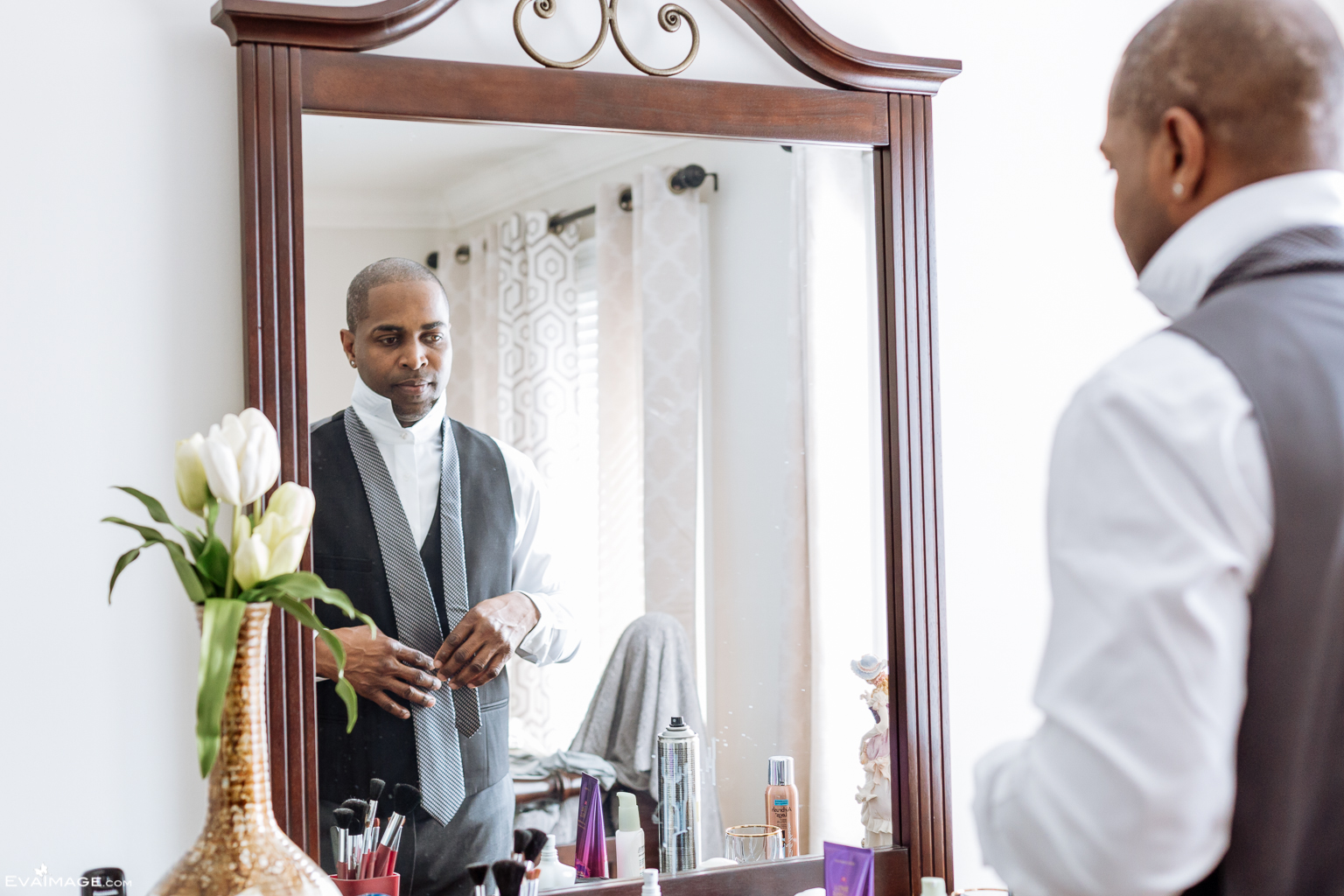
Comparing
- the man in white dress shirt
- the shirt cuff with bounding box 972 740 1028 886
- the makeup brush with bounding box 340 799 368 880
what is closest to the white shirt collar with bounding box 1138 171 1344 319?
the man in white dress shirt

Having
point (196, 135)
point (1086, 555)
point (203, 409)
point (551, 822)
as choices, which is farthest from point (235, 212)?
point (1086, 555)

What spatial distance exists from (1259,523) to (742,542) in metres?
0.74

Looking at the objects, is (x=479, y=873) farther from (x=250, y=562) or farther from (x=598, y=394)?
(x=598, y=394)

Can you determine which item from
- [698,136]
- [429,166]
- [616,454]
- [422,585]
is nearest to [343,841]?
[422,585]

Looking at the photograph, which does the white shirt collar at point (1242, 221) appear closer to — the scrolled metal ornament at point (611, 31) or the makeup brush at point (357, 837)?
the scrolled metal ornament at point (611, 31)

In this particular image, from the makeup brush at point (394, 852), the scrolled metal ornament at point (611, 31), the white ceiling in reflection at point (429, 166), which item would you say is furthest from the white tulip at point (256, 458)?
the scrolled metal ornament at point (611, 31)

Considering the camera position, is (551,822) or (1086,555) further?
(551,822)

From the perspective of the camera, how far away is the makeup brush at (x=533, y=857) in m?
1.07

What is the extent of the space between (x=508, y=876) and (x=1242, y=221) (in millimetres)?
758

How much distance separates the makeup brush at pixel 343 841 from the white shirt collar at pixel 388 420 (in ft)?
1.14

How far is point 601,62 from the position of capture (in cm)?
124

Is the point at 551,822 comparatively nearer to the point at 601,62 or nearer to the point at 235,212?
the point at 235,212

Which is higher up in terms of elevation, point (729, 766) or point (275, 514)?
point (275, 514)

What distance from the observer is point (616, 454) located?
1.22 m
